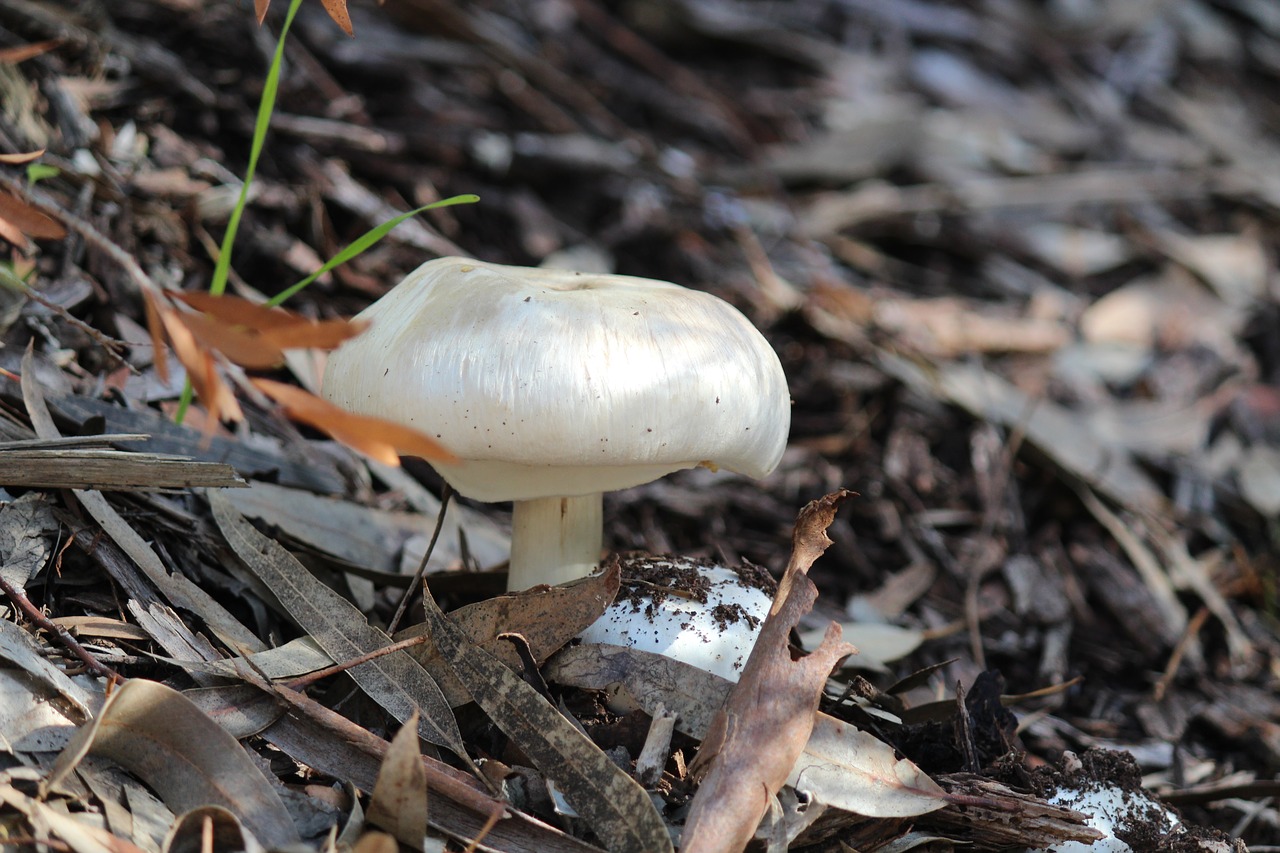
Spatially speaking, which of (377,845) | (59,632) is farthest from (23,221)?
(377,845)

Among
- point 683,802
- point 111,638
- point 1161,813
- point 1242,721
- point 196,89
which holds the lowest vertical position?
point 1242,721

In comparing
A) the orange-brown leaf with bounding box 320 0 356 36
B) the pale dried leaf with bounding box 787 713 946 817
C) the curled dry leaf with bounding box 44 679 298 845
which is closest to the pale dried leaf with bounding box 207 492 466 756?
the curled dry leaf with bounding box 44 679 298 845

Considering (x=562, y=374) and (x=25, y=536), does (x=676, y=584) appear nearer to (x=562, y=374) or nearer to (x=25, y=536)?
(x=562, y=374)

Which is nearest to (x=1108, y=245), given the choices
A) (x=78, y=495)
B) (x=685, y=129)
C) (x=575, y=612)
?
(x=685, y=129)

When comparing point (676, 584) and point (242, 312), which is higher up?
point (242, 312)

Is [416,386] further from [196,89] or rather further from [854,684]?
[196,89]

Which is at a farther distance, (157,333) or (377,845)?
(377,845)

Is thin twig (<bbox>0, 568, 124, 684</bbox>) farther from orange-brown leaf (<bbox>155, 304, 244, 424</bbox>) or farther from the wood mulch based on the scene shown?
orange-brown leaf (<bbox>155, 304, 244, 424</bbox>)
